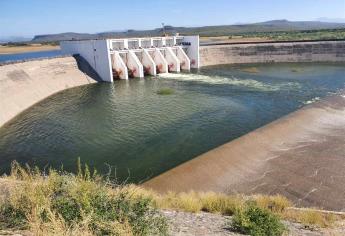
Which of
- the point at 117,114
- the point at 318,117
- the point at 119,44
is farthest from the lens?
the point at 119,44

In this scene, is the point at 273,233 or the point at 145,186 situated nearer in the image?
the point at 273,233

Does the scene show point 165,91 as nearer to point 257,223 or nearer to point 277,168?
point 277,168

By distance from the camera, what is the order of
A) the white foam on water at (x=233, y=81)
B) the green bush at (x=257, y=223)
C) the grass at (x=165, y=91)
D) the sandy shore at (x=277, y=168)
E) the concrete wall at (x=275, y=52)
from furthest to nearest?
1. the concrete wall at (x=275, y=52)
2. the white foam on water at (x=233, y=81)
3. the grass at (x=165, y=91)
4. the sandy shore at (x=277, y=168)
5. the green bush at (x=257, y=223)

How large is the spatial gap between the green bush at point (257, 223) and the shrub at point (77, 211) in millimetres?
2531

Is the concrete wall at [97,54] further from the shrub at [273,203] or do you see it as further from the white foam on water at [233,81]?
the shrub at [273,203]

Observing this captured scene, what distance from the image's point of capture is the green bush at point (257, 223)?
9.17 meters

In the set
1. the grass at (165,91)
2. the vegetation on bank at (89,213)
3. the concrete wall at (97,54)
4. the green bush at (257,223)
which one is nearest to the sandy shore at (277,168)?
the vegetation on bank at (89,213)

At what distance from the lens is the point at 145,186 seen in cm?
1599

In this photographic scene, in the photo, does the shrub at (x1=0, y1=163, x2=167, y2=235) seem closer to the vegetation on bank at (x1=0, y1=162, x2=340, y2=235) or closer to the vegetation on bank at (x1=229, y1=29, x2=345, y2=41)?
the vegetation on bank at (x1=0, y1=162, x2=340, y2=235)

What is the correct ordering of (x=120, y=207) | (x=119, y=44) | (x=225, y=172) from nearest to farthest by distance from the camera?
(x=120, y=207) < (x=225, y=172) < (x=119, y=44)

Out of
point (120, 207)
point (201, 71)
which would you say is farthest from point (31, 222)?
point (201, 71)

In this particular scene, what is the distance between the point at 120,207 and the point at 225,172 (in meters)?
9.88

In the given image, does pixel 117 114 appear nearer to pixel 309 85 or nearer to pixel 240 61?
pixel 309 85

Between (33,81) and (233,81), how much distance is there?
26.7 m
